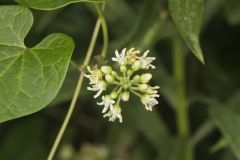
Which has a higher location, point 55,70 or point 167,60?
point 55,70

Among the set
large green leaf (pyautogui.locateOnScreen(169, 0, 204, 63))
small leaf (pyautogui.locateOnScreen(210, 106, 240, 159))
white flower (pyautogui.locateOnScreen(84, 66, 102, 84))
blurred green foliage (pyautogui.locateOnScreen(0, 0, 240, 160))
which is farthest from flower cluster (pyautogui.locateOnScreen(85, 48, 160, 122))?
blurred green foliage (pyautogui.locateOnScreen(0, 0, 240, 160))

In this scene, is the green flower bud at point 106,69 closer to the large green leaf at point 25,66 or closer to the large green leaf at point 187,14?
the large green leaf at point 25,66

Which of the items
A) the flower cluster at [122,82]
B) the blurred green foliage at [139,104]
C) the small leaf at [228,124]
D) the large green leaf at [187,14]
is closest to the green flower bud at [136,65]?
the flower cluster at [122,82]

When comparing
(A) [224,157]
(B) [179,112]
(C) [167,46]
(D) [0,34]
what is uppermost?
(D) [0,34]

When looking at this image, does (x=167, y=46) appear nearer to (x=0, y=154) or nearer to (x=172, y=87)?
(x=172, y=87)

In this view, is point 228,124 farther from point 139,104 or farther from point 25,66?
point 25,66

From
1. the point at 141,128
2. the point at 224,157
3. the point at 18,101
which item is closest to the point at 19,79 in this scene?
the point at 18,101

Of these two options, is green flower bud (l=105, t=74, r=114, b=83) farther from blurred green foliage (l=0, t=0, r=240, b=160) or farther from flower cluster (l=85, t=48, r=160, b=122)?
blurred green foliage (l=0, t=0, r=240, b=160)
